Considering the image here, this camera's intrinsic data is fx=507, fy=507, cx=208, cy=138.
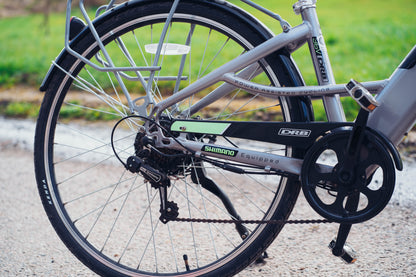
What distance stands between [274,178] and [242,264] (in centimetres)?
145

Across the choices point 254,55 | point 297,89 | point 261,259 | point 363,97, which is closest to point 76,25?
point 254,55

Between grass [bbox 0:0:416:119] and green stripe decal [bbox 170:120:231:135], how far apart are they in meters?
2.35

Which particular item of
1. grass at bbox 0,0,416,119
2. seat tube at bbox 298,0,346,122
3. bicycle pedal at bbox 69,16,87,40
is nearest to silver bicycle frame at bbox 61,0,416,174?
seat tube at bbox 298,0,346,122

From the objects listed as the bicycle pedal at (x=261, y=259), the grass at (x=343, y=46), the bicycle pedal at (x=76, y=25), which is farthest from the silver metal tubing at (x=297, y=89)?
the grass at (x=343, y=46)

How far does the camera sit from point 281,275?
2500 millimetres

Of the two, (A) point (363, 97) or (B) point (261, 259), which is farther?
(B) point (261, 259)

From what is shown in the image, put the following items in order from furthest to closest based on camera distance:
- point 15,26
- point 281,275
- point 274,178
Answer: point 15,26, point 274,178, point 281,275

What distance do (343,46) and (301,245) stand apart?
425 centimetres

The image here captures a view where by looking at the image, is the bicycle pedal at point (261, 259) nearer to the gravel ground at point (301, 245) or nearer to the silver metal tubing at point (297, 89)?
the gravel ground at point (301, 245)

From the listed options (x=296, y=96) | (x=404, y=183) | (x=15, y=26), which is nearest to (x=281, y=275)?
(x=296, y=96)

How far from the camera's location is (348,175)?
1953 millimetres

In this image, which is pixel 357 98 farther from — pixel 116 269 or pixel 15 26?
pixel 15 26

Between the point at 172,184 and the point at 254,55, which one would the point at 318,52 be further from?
the point at 172,184

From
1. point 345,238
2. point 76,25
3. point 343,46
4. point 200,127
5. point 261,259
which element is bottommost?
point 261,259
